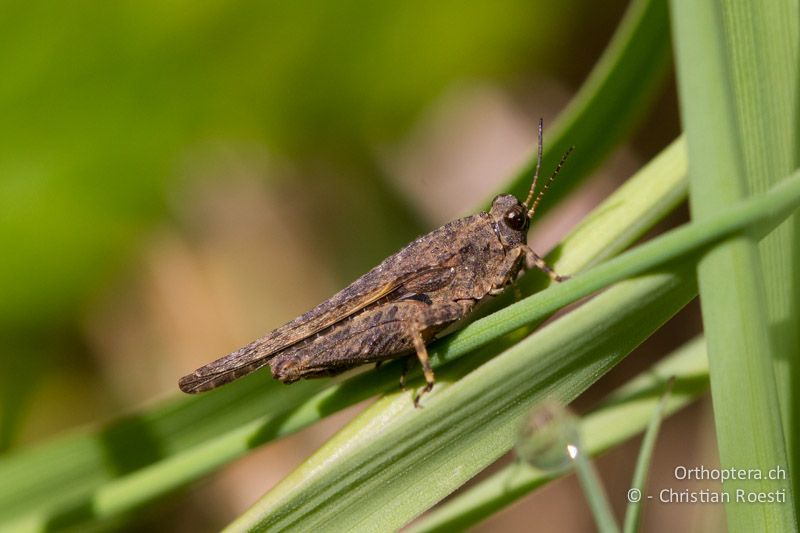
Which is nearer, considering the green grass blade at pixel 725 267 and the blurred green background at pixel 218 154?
the green grass blade at pixel 725 267

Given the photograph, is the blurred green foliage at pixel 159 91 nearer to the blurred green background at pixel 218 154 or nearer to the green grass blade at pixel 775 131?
the blurred green background at pixel 218 154

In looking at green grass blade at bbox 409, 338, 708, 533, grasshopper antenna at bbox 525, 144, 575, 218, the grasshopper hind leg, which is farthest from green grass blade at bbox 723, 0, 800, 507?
the grasshopper hind leg

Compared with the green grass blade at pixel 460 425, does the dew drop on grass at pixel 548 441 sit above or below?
below

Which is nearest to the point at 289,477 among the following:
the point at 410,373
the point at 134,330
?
the point at 410,373

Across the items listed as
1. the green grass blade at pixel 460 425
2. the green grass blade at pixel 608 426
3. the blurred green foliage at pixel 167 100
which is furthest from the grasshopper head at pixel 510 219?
the blurred green foliage at pixel 167 100

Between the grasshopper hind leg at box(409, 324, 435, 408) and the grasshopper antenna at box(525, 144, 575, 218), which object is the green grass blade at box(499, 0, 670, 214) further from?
the grasshopper hind leg at box(409, 324, 435, 408)

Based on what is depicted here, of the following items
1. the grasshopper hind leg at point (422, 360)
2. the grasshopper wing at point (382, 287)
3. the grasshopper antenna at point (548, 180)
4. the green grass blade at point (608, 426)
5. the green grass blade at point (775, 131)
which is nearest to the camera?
the green grass blade at point (775, 131)
